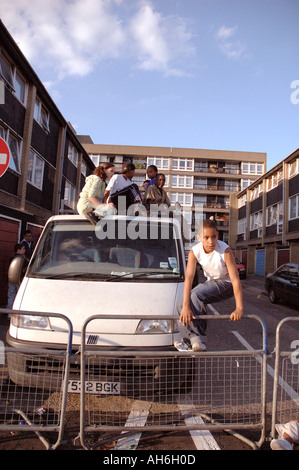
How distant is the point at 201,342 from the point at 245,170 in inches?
2144

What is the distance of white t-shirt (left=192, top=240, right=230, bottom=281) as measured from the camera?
A: 3.54m

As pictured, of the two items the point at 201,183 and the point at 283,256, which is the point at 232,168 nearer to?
the point at 201,183

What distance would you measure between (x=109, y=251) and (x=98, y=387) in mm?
1607

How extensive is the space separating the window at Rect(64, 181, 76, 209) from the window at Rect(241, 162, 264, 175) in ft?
128

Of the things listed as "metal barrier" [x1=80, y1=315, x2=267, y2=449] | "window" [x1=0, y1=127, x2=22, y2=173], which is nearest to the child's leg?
"metal barrier" [x1=80, y1=315, x2=267, y2=449]

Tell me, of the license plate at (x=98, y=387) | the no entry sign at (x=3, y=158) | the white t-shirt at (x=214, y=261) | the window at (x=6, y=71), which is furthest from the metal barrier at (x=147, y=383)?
the window at (x=6, y=71)

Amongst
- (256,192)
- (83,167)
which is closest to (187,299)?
(83,167)

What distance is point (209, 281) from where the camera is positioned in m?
3.63

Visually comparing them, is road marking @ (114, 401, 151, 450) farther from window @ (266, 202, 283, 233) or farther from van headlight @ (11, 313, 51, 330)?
window @ (266, 202, 283, 233)

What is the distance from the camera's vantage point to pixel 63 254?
13.2 ft

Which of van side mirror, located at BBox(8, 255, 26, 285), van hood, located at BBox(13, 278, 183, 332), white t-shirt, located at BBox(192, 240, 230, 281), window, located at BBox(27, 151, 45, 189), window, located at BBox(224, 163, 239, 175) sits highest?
window, located at BBox(224, 163, 239, 175)

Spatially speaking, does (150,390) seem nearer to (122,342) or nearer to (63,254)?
(122,342)
